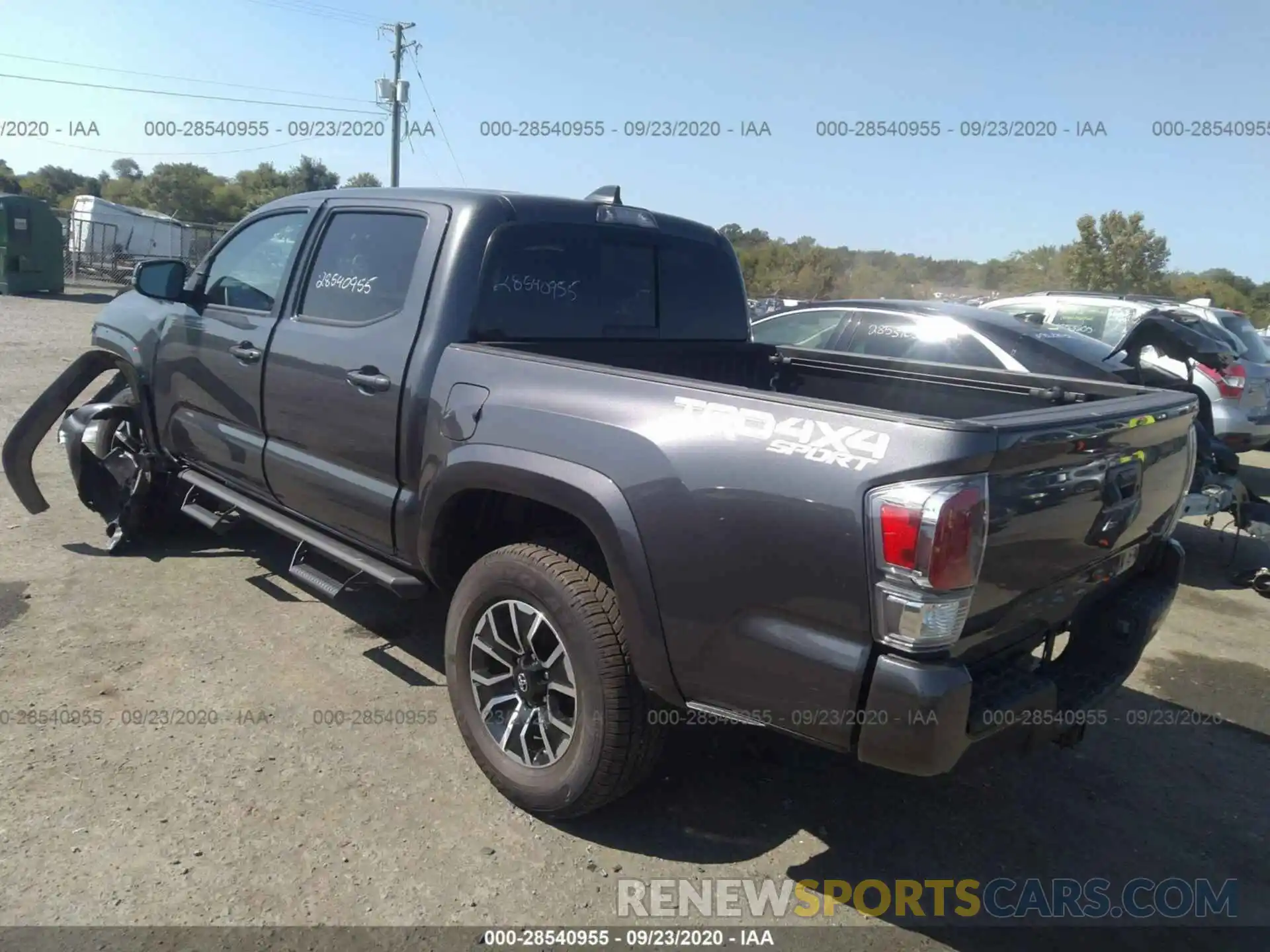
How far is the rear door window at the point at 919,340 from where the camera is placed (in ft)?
21.2

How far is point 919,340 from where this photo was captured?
6.68 m

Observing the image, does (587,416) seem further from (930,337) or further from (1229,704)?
(930,337)

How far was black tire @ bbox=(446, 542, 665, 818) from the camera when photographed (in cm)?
282

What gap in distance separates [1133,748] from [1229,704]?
0.87 metres

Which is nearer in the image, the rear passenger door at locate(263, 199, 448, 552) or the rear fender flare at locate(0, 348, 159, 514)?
the rear passenger door at locate(263, 199, 448, 552)

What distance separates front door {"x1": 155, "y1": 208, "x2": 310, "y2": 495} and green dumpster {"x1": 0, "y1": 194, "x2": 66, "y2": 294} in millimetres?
20579

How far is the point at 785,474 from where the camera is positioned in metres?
2.37

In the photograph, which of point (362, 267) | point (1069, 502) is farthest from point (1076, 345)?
point (362, 267)

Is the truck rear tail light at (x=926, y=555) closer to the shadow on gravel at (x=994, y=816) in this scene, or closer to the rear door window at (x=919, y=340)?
the shadow on gravel at (x=994, y=816)

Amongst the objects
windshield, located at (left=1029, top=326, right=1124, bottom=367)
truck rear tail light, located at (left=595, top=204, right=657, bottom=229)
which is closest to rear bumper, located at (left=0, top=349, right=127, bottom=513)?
truck rear tail light, located at (left=595, top=204, right=657, bottom=229)

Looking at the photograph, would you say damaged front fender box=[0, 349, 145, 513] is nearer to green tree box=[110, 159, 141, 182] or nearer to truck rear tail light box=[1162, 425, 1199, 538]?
truck rear tail light box=[1162, 425, 1199, 538]

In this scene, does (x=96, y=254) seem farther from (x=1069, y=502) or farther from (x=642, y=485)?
(x=1069, y=502)

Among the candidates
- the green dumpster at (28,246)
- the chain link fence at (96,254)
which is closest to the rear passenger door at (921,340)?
the green dumpster at (28,246)

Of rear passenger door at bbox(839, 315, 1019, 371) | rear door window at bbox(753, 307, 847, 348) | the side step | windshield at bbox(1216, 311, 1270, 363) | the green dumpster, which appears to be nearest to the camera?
the side step
